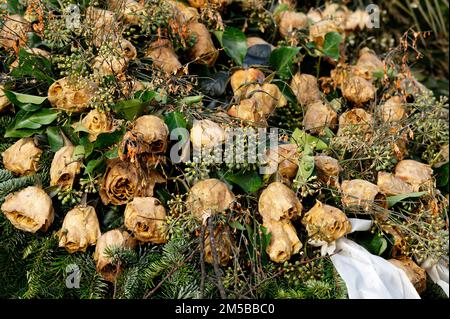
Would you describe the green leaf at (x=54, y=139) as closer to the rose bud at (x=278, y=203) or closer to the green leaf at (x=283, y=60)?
the rose bud at (x=278, y=203)

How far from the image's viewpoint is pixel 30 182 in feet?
4.56

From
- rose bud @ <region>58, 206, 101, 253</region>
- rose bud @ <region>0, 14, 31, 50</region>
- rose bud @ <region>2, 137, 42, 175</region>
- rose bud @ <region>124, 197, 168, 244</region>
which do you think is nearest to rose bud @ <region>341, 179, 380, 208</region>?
rose bud @ <region>124, 197, 168, 244</region>

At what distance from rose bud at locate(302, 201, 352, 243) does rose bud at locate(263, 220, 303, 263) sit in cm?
3

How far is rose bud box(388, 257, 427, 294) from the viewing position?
1419 millimetres

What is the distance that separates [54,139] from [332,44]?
0.73m

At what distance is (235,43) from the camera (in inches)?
65.6

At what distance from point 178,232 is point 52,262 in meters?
0.25

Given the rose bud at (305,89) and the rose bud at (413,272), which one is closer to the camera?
the rose bud at (413,272)

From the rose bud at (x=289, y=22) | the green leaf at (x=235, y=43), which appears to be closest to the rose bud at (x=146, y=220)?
the green leaf at (x=235, y=43)

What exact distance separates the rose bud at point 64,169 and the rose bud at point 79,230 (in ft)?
0.19

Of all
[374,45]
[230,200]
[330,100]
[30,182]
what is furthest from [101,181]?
[374,45]

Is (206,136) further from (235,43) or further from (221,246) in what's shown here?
(235,43)

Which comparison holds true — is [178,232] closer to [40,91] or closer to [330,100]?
[40,91]

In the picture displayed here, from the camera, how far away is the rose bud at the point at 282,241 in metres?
1.32
